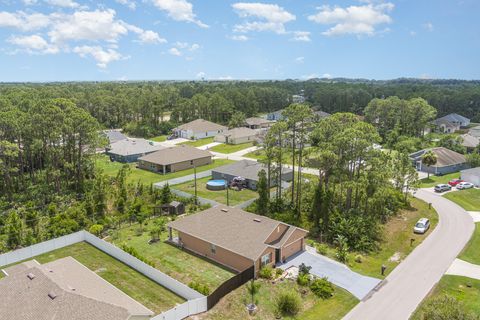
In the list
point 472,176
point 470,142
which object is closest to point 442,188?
point 472,176

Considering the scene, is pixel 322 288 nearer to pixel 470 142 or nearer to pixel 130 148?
pixel 130 148

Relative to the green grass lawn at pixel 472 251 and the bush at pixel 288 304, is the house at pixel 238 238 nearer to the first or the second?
the bush at pixel 288 304

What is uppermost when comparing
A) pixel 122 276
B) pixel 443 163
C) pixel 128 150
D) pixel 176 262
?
pixel 128 150

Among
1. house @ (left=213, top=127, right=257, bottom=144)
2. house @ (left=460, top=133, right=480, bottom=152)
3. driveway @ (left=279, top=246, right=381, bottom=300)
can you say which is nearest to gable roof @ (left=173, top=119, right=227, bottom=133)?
house @ (left=213, top=127, right=257, bottom=144)

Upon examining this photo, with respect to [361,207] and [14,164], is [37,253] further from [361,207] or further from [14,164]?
[361,207]

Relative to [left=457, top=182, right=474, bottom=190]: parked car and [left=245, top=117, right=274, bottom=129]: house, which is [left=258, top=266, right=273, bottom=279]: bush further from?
[left=245, top=117, right=274, bottom=129]: house

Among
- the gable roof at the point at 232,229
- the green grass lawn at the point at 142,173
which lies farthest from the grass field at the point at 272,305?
the green grass lawn at the point at 142,173

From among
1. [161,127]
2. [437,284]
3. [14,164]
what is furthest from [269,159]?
[161,127]
